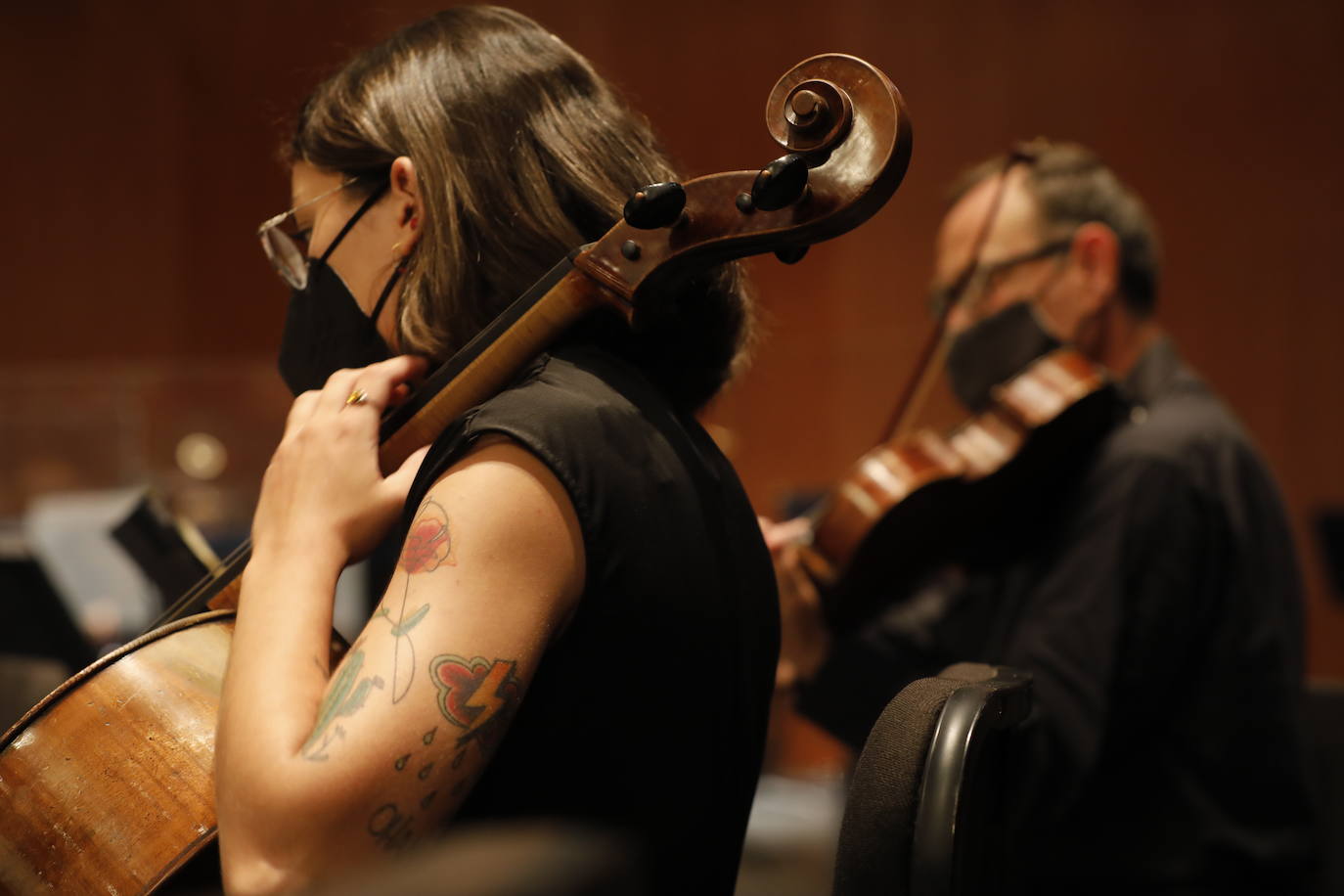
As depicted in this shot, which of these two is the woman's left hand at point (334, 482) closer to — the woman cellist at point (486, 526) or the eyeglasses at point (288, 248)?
the woman cellist at point (486, 526)

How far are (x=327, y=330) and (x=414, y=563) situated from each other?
1.37ft

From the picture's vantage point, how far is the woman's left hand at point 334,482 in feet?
3.53

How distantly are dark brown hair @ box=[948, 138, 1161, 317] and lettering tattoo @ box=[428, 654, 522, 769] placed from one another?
1.77m

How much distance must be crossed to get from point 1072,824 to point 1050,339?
0.84 meters

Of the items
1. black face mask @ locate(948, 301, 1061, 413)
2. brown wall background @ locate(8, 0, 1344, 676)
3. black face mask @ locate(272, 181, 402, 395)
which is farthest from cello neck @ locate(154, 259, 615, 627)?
brown wall background @ locate(8, 0, 1344, 676)

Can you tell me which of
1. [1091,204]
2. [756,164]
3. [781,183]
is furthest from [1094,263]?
[756,164]

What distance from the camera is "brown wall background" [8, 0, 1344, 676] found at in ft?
14.4

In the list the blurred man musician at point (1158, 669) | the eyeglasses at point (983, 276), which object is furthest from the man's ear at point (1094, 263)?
the blurred man musician at point (1158, 669)

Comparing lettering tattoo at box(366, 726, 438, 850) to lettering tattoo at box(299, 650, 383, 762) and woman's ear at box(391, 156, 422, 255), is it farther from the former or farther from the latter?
woman's ear at box(391, 156, 422, 255)

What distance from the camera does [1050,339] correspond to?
2.35m

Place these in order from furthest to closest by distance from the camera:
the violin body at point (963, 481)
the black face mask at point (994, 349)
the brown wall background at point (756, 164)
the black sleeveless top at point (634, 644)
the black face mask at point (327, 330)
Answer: the brown wall background at point (756, 164) → the black face mask at point (994, 349) → the violin body at point (963, 481) → the black face mask at point (327, 330) → the black sleeveless top at point (634, 644)

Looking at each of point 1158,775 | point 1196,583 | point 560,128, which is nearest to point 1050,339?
point 1196,583

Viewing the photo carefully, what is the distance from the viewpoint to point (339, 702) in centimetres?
93

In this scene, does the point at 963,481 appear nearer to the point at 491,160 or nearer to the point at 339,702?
the point at 491,160
